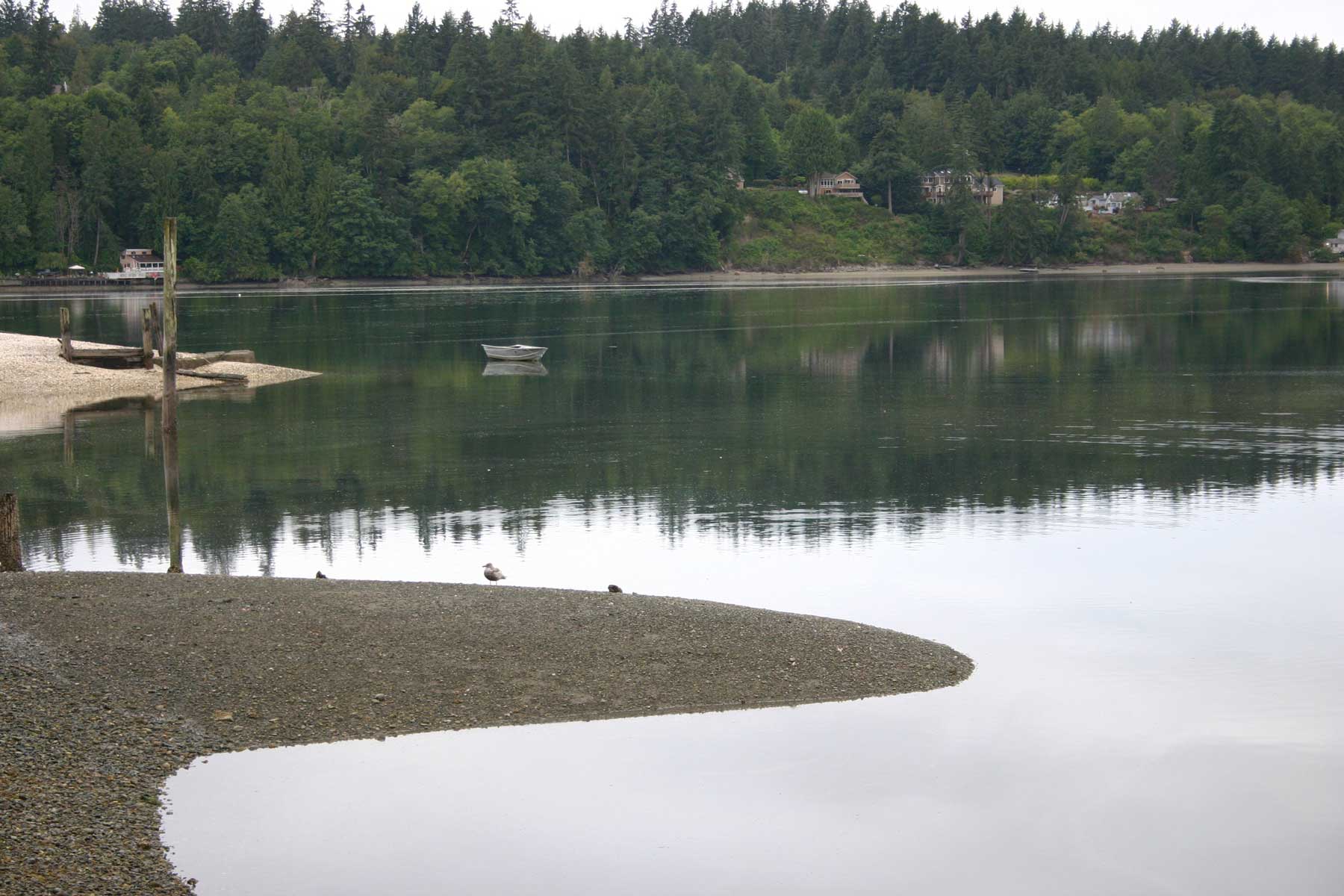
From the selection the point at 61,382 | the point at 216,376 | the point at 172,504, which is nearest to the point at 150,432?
the point at 61,382

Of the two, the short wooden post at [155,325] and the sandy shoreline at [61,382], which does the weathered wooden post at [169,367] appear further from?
the short wooden post at [155,325]

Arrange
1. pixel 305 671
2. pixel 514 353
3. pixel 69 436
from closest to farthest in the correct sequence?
1. pixel 305 671
2. pixel 69 436
3. pixel 514 353

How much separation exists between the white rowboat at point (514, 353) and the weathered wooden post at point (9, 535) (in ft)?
119

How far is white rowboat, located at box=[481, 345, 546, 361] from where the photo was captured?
2216 inches

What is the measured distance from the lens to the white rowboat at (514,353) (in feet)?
185

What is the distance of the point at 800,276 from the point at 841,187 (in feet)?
99.8

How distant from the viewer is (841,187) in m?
189

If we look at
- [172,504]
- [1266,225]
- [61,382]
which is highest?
[1266,225]

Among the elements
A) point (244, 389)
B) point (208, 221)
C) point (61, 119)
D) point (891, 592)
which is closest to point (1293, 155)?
point (208, 221)

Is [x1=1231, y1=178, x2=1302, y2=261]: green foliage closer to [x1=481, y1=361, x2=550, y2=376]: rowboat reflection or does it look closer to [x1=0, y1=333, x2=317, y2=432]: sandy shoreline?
[x1=481, y1=361, x2=550, y2=376]: rowboat reflection

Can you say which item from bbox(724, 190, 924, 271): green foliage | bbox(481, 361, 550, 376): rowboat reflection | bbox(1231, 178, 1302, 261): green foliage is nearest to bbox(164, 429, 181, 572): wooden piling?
bbox(481, 361, 550, 376): rowboat reflection

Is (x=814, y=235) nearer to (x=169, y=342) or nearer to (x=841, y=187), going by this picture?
(x=841, y=187)

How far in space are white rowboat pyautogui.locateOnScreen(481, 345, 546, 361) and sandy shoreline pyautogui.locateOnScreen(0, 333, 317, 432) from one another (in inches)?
297

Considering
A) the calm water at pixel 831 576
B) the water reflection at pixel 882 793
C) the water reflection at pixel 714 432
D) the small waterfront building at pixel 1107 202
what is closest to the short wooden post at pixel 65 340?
the calm water at pixel 831 576
